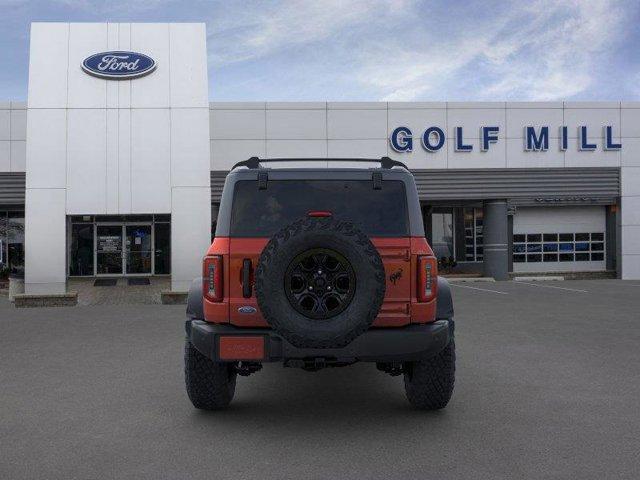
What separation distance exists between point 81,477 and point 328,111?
75.4 feet

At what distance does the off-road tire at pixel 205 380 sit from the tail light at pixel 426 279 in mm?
1775

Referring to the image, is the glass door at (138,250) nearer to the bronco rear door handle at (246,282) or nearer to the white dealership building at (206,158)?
the white dealership building at (206,158)

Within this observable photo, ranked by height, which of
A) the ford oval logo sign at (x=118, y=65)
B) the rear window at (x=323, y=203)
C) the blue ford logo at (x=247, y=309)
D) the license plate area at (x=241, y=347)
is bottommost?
the license plate area at (x=241, y=347)

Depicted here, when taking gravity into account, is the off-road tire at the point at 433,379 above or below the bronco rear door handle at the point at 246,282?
below

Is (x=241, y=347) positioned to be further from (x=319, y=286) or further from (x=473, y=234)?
(x=473, y=234)

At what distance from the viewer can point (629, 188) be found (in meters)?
27.3

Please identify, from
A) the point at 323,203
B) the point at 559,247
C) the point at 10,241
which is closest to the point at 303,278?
the point at 323,203

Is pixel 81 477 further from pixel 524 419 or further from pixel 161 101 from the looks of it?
pixel 161 101

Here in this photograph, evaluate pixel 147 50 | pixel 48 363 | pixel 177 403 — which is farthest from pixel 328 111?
pixel 177 403

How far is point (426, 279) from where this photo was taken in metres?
4.89

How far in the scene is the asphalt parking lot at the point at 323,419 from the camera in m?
4.18

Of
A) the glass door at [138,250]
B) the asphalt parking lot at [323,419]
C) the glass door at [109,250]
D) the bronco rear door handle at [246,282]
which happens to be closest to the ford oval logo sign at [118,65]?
the asphalt parking lot at [323,419]

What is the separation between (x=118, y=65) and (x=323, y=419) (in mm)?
15292

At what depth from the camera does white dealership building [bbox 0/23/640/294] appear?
17.4 metres
